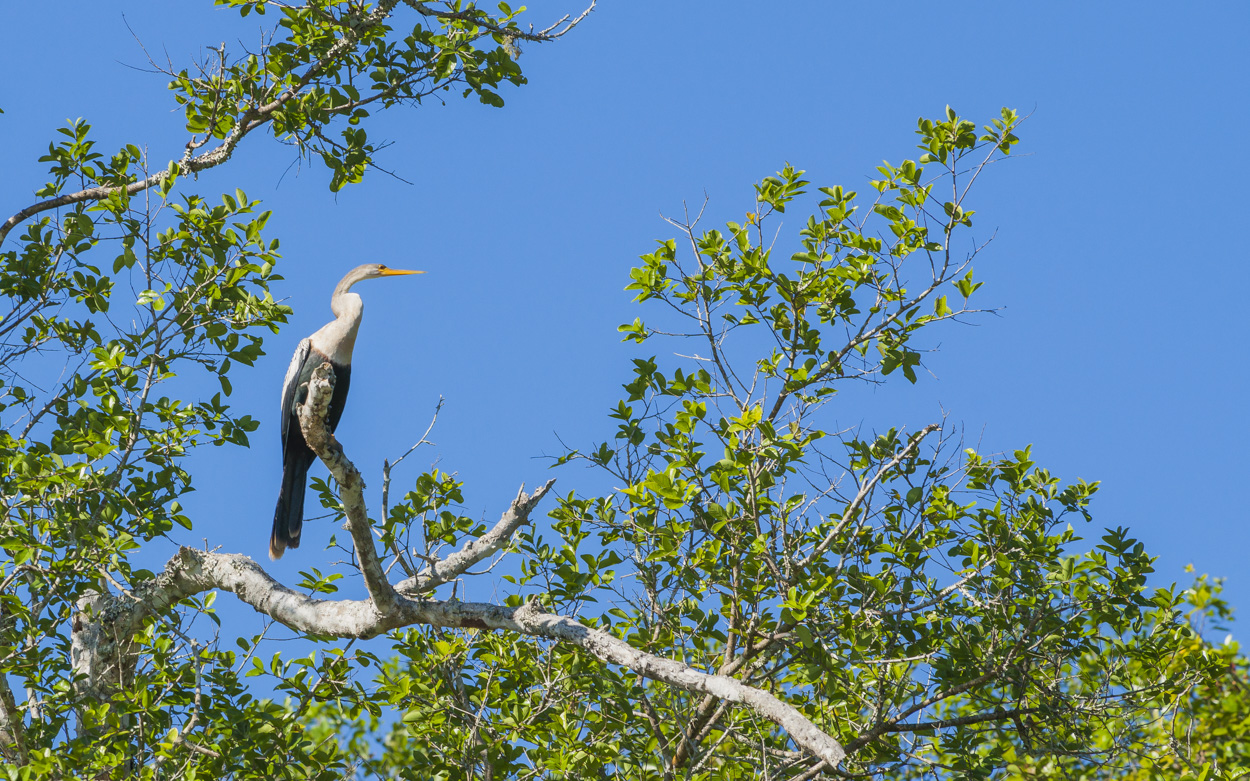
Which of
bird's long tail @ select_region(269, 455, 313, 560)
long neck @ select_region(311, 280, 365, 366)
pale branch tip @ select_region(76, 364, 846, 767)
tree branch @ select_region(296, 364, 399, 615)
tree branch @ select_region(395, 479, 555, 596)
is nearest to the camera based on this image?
pale branch tip @ select_region(76, 364, 846, 767)

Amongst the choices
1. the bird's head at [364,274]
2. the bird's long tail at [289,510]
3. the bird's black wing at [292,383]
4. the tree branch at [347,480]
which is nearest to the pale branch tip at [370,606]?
the tree branch at [347,480]

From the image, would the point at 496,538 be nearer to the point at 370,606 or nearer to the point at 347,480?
the point at 370,606

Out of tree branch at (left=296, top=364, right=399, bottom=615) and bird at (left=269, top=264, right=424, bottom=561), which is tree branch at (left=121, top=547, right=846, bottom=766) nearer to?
tree branch at (left=296, top=364, right=399, bottom=615)

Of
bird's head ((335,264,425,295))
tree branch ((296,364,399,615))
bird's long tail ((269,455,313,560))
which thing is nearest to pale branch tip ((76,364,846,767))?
tree branch ((296,364,399,615))

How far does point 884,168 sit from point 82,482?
3272mm

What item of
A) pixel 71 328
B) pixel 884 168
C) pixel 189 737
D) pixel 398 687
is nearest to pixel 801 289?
pixel 884 168

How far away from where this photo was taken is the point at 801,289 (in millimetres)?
4227

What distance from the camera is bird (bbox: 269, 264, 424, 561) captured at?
17.0 ft

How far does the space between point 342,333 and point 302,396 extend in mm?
375

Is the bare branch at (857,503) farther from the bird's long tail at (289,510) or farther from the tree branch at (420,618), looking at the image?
the bird's long tail at (289,510)

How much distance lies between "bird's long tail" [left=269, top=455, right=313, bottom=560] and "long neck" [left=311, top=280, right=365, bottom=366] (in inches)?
21.9

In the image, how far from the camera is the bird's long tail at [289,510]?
A: 5141 millimetres

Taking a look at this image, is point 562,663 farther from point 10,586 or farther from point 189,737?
point 10,586

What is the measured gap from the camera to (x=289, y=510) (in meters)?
5.22
